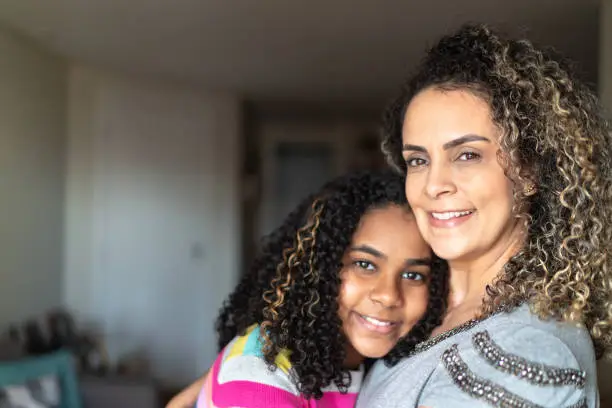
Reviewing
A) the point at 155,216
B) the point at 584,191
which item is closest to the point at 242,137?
the point at 155,216

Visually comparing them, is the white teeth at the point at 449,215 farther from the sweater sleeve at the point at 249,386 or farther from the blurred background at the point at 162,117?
the blurred background at the point at 162,117

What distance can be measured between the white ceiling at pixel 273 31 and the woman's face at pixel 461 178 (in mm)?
1932

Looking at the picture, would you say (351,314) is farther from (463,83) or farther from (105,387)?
(105,387)

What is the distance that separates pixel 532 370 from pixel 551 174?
0.36 m

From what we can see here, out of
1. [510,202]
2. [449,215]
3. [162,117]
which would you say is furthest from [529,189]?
[162,117]

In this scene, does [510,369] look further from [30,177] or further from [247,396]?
[30,177]

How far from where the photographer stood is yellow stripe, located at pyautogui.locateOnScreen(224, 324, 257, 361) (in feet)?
3.86

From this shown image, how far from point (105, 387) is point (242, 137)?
2871 millimetres

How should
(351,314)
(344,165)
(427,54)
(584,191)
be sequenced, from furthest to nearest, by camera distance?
(344,165) → (351,314) → (427,54) → (584,191)

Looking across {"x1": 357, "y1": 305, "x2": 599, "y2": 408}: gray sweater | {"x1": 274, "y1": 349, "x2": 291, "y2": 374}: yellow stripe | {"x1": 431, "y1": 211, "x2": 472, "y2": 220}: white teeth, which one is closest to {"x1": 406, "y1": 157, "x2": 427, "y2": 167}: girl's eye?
{"x1": 431, "y1": 211, "x2": 472, "y2": 220}: white teeth

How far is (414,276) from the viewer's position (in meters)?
1.31

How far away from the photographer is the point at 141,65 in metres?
4.05

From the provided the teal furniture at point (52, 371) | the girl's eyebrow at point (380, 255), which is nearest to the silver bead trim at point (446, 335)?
the girl's eyebrow at point (380, 255)

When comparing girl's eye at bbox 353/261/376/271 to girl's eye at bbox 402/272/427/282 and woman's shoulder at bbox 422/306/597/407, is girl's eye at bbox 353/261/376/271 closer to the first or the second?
girl's eye at bbox 402/272/427/282
